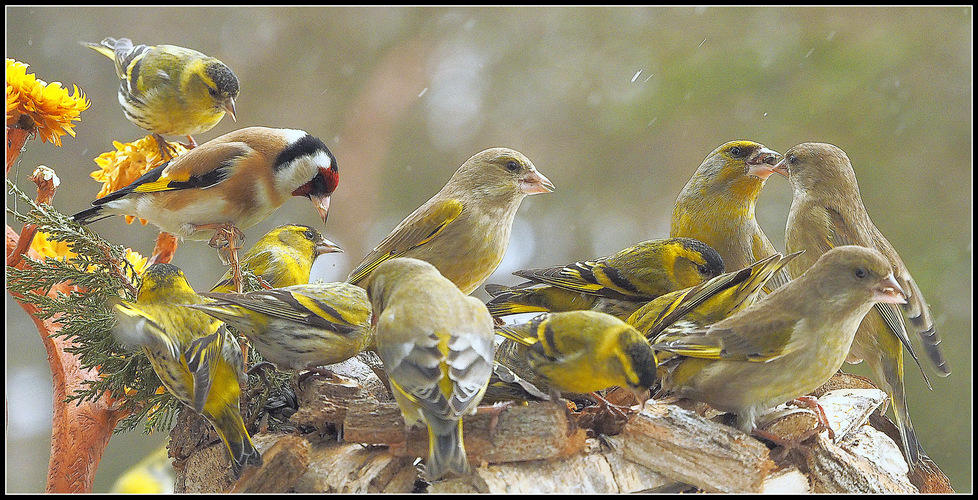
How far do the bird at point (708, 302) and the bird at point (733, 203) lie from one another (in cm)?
37

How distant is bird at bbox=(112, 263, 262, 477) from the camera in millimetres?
1385

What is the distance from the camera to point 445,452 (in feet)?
4.02

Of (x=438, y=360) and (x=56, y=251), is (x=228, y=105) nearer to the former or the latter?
(x=56, y=251)

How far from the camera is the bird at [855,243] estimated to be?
1688 mm

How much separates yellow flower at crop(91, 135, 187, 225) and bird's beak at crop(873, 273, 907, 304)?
5.52ft

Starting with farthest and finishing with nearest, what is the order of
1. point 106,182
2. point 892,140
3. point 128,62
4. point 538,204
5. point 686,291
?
point 538,204 → point 892,140 → point 128,62 → point 106,182 → point 686,291

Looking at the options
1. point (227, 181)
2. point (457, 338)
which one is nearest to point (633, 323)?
point (457, 338)

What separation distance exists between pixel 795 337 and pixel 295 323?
3.06ft

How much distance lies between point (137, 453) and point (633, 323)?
3200mm

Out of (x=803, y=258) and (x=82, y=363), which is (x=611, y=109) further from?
(x=82, y=363)

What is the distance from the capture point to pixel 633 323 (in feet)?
5.68

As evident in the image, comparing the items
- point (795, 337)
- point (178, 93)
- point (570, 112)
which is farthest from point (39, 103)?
point (570, 112)

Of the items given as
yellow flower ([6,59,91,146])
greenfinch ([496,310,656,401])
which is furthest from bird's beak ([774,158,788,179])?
yellow flower ([6,59,91,146])

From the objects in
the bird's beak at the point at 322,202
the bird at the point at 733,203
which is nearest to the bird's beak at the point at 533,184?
the bird at the point at 733,203
